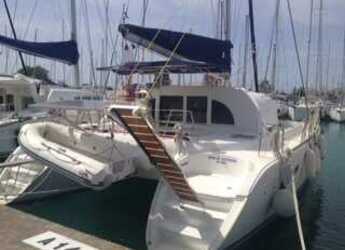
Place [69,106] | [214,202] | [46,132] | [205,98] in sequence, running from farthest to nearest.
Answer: [205,98] < [46,132] < [69,106] < [214,202]

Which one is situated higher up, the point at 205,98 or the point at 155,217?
the point at 205,98

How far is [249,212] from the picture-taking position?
22.8 ft

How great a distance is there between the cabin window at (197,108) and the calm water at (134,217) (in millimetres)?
2044

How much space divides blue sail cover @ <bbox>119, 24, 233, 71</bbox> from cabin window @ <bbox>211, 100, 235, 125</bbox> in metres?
0.93

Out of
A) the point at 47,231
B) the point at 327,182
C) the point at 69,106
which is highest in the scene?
the point at 69,106

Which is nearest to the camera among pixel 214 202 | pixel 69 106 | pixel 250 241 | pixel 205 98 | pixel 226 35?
pixel 214 202

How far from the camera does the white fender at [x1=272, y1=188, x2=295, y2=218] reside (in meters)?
7.82

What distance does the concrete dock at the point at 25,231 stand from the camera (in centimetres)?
647

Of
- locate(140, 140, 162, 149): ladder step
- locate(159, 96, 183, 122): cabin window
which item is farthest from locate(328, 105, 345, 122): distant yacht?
locate(140, 140, 162, 149): ladder step

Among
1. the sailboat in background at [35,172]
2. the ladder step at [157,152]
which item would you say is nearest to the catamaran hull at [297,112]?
the sailboat in background at [35,172]

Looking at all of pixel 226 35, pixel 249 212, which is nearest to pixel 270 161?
pixel 249 212

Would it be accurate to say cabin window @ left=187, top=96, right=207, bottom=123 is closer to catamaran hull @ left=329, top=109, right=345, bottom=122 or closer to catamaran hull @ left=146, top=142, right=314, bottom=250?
catamaran hull @ left=146, top=142, right=314, bottom=250

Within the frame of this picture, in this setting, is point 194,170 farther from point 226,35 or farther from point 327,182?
point 327,182

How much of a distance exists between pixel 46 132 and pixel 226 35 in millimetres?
6291
